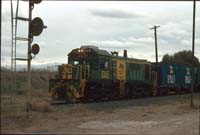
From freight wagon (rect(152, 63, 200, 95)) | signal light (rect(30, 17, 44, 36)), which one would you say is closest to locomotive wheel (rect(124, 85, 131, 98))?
freight wagon (rect(152, 63, 200, 95))

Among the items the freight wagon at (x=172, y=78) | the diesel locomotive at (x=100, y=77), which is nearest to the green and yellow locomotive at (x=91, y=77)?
the diesel locomotive at (x=100, y=77)

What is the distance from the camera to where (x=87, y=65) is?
29.2 m

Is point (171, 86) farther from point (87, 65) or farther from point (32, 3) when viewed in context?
point (32, 3)

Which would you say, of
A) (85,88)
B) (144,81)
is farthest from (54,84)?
(144,81)

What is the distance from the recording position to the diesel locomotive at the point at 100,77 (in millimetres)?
28453

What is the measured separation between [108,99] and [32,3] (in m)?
16.7

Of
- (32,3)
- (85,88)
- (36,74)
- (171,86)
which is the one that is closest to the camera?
(32,3)

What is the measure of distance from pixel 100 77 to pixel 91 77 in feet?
3.00

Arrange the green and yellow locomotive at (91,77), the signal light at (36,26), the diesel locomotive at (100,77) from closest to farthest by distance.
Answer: the signal light at (36,26) → the green and yellow locomotive at (91,77) → the diesel locomotive at (100,77)

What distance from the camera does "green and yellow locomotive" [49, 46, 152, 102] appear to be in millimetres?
28344

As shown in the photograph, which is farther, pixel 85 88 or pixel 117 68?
pixel 117 68

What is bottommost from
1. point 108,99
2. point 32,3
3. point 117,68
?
point 108,99

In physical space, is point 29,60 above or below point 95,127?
above

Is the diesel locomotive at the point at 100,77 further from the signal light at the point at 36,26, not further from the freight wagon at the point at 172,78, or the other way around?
the signal light at the point at 36,26
